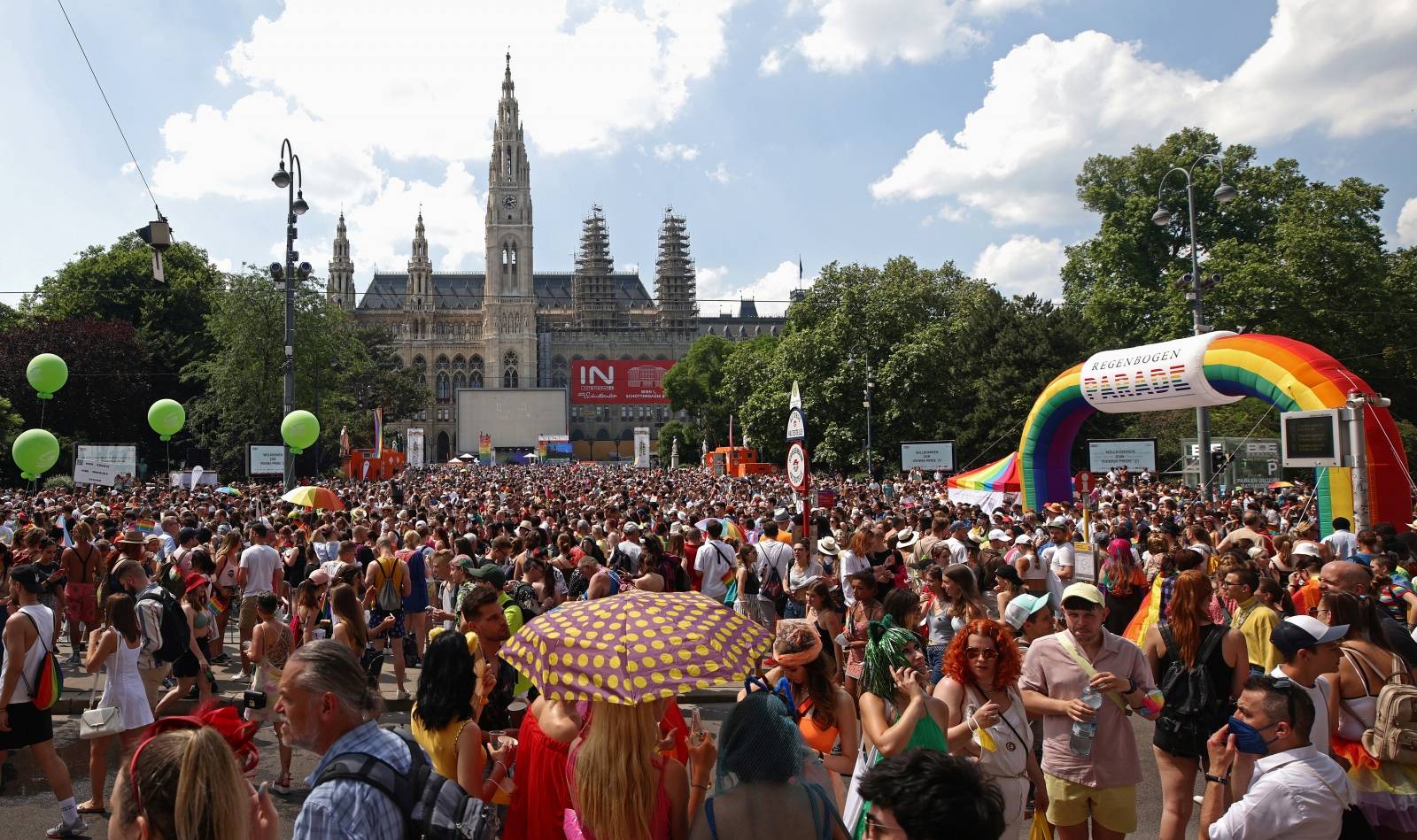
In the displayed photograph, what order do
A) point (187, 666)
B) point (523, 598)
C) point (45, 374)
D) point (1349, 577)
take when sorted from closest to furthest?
point (1349, 577), point (523, 598), point (187, 666), point (45, 374)

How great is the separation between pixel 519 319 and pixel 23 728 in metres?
107

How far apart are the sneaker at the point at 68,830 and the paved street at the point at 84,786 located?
0.10 metres

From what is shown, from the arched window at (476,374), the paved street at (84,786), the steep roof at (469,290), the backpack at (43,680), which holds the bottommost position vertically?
the paved street at (84,786)

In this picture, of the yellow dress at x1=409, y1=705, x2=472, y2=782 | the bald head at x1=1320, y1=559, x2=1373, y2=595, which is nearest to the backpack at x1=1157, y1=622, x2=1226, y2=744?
the bald head at x1=1320, y1=559, x2=1373, y2=595

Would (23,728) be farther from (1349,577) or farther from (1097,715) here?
(1349,577)

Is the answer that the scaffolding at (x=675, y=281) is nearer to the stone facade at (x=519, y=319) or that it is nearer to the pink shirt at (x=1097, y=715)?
the stone facade at (x=519, y=319)

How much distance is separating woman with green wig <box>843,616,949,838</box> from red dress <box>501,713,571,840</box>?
103cm

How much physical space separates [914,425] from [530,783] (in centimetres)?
3403

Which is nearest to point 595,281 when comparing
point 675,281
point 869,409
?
point 675,281

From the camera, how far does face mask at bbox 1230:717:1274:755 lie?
337cm

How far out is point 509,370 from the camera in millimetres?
110250

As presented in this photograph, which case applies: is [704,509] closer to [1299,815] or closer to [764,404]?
[1299,815]

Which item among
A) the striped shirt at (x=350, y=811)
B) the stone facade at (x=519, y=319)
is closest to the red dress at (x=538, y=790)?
the striped shirt at (x=350, y=811)

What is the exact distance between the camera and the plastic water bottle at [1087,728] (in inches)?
158
